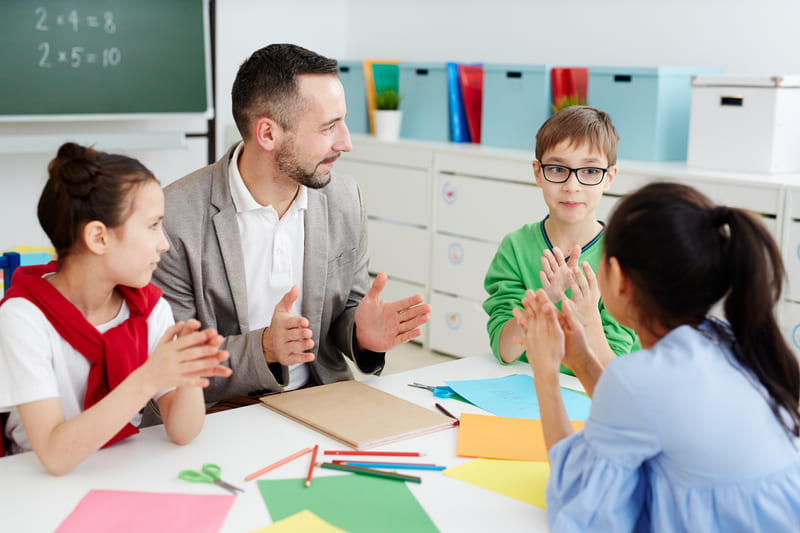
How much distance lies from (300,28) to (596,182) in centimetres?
Result: 327

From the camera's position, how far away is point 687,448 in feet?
3.28

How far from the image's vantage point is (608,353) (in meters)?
1.59

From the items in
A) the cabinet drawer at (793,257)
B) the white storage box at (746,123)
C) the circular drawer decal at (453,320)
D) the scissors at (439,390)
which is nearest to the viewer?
the scissors at (439,390)

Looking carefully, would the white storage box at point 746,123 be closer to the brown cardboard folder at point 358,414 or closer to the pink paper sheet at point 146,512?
the brown cardboard folder at point 358,414

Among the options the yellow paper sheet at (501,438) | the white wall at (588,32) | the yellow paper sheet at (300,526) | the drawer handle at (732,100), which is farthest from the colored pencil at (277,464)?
the white wall at (588,32)

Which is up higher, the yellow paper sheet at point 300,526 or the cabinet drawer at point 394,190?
the cabinet drawer at point 394,190

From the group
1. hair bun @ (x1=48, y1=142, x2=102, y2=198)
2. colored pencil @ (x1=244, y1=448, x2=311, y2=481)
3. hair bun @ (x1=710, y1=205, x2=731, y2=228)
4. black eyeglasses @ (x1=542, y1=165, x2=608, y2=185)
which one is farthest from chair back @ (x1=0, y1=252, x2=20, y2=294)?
hair bun @ (x1=710, y1=205, x2=731, y2=228)

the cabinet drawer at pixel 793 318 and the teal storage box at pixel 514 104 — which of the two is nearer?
the cabinet drawer at pixel 793 318

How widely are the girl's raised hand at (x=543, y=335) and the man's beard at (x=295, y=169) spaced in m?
0.75

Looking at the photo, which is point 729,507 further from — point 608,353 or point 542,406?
point 608,353

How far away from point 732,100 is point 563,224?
152 cm

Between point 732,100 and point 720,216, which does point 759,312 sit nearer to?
point 720,216

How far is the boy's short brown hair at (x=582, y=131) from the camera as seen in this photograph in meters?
1.82

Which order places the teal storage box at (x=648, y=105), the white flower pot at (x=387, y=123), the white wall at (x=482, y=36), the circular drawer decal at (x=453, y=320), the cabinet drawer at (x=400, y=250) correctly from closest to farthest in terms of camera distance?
the teal storage box at (x=648, y=105)
the white wall at (x=482, y=36)
the circular drawer decal at (x=453, y=320)
the cabinet drawer at (x=400, y=250)
the white flower pot at (x=387, y=123)
